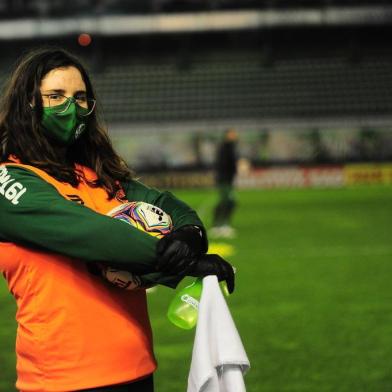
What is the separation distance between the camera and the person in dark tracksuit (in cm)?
1750

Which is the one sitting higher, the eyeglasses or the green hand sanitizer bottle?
the eyeglasses

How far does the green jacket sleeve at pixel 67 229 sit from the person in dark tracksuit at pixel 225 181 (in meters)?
14.8

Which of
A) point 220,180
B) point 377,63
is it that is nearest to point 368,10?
point 377,63

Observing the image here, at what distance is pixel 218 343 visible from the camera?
232 centimetres

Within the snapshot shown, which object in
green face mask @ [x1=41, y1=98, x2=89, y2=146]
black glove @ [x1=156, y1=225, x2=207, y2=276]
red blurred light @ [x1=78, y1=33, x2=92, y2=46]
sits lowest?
black glove @ [x1=156, y1=225, x2=207, y2=276]

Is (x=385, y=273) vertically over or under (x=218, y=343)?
under

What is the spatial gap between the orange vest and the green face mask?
0.14 m

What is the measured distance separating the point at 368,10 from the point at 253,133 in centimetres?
936

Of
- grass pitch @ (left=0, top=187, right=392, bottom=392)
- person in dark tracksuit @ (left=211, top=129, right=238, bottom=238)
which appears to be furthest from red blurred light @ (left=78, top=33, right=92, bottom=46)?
grass pitch @ (left=0, top=187, right=392, bottom=392)

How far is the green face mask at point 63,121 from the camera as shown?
2.31 meters

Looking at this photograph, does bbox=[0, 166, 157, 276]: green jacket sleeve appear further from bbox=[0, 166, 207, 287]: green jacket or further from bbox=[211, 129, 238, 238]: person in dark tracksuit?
bbox=[211, 129, 238, 238]: person in dark tracksuit

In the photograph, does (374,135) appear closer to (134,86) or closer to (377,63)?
(377,63)

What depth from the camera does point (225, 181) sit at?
59.2 ft

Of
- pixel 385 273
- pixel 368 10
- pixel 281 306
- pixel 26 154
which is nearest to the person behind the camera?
pixel 26 154
